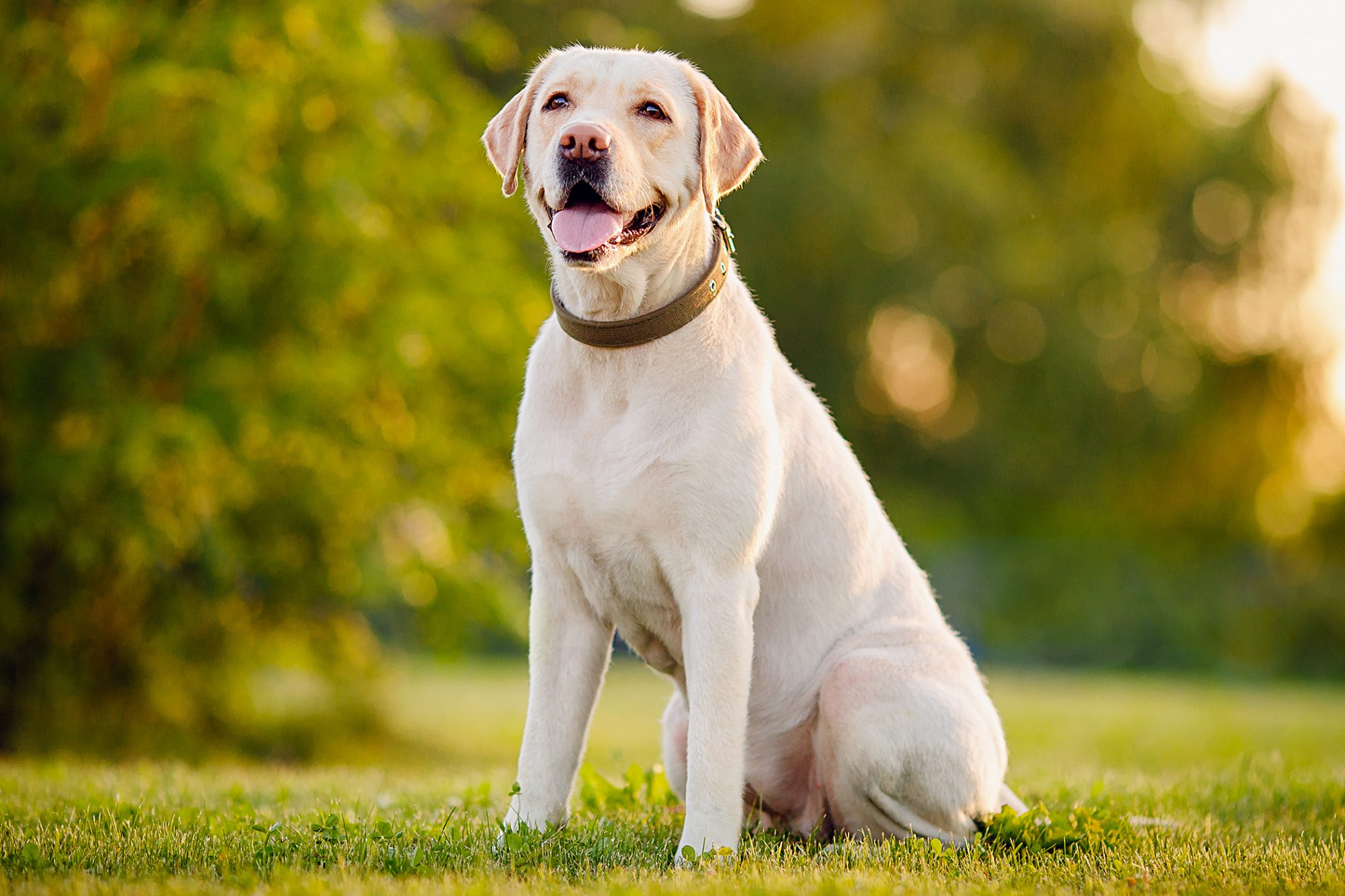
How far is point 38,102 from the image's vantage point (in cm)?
703

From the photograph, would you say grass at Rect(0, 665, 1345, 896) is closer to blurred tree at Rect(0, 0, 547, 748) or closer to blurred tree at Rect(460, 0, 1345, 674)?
blurred tree at Rect(0, 0, 547, 748)

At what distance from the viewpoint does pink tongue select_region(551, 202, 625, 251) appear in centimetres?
341

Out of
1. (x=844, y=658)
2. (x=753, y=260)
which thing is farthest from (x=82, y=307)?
(x=753, y=260)

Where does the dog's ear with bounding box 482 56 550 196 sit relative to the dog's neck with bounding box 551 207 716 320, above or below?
above

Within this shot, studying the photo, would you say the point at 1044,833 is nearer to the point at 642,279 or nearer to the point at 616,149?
the point at 642,279

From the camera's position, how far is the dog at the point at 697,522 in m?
3.45

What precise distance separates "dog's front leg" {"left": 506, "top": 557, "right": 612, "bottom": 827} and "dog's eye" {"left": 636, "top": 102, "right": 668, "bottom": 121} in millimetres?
1377

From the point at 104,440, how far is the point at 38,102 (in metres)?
2.02

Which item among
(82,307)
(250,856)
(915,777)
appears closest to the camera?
(250,856)

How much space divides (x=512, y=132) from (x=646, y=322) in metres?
0.79

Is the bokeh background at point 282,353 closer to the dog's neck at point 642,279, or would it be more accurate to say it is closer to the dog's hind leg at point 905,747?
the dog's neck at point 642,279

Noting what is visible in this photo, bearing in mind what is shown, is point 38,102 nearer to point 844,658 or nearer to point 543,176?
point 543,176

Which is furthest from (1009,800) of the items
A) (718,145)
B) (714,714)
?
(718,145)

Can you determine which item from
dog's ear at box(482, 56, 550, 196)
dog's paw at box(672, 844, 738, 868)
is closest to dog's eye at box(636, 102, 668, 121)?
dog's ear at box(482, 56, 550, 196)
